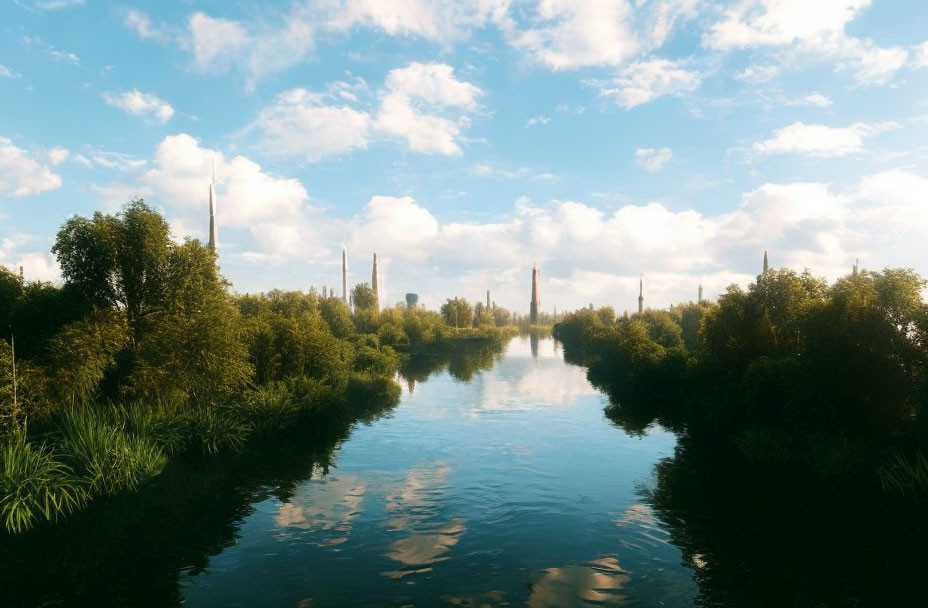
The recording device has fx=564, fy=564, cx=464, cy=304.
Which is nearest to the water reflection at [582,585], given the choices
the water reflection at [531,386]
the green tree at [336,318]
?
the water reflection at [531,386]

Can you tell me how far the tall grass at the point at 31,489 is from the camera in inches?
814

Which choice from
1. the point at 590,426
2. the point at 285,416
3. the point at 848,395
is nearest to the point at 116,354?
the point at 285,416

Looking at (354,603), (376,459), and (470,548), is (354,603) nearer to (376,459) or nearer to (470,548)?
(470,548)

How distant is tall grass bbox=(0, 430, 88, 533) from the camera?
20.7m

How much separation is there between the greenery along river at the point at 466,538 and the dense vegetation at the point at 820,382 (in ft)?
8.06

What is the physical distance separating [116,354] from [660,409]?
41.0m

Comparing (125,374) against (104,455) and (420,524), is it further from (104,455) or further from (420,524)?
(420,524)

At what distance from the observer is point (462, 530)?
22.2 m

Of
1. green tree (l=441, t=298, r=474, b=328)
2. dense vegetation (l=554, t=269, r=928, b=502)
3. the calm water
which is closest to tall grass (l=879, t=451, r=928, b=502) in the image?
dense vegetation (l=554, t=269, r=928, b=502)

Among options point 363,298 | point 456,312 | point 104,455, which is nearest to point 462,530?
point 104,455

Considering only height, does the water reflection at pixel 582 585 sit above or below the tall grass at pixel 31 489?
below

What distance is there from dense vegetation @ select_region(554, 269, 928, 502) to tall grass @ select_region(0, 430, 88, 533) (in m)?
32.2

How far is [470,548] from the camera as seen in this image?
20.5m

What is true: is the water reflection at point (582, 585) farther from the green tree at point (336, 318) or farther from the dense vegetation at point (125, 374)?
the green tree at point (336, 318)
